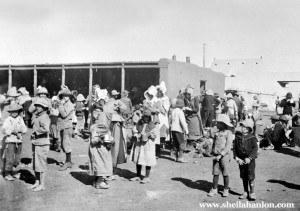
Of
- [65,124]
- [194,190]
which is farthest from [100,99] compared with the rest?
[194,190]

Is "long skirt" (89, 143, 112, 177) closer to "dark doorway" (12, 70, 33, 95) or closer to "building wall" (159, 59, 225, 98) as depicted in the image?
"building wall" (159, 59, 225, 98)

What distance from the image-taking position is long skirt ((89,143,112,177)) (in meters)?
6.63

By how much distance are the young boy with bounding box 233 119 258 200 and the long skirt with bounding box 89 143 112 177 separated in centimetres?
244

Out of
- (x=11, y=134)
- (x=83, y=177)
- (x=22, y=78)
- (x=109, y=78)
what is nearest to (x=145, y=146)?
(x=83, y=177)

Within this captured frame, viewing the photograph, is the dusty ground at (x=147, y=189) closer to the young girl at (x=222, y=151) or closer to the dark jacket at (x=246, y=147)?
the young girl at (x=222, y=151)

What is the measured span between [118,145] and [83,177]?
1049 millimetres

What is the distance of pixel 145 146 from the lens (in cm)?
721

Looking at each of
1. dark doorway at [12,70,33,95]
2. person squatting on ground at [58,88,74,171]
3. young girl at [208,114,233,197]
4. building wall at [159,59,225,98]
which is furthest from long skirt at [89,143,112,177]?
dark doorway at [12,70,33,95]

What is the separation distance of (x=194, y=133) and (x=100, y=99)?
4.23 m

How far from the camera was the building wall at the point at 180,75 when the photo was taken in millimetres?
16578

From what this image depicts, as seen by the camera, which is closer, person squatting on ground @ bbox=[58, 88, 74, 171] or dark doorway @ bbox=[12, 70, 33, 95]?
person squatting on ground @ bbox=[58, 88, 74, 171]

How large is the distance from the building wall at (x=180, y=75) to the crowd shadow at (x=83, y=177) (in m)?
9.32

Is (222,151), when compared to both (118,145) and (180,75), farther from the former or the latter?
(180,75)

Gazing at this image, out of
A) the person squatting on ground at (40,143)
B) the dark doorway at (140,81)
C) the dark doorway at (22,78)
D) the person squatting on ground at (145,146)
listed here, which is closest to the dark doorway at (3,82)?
the dark doorway at (22,78)
